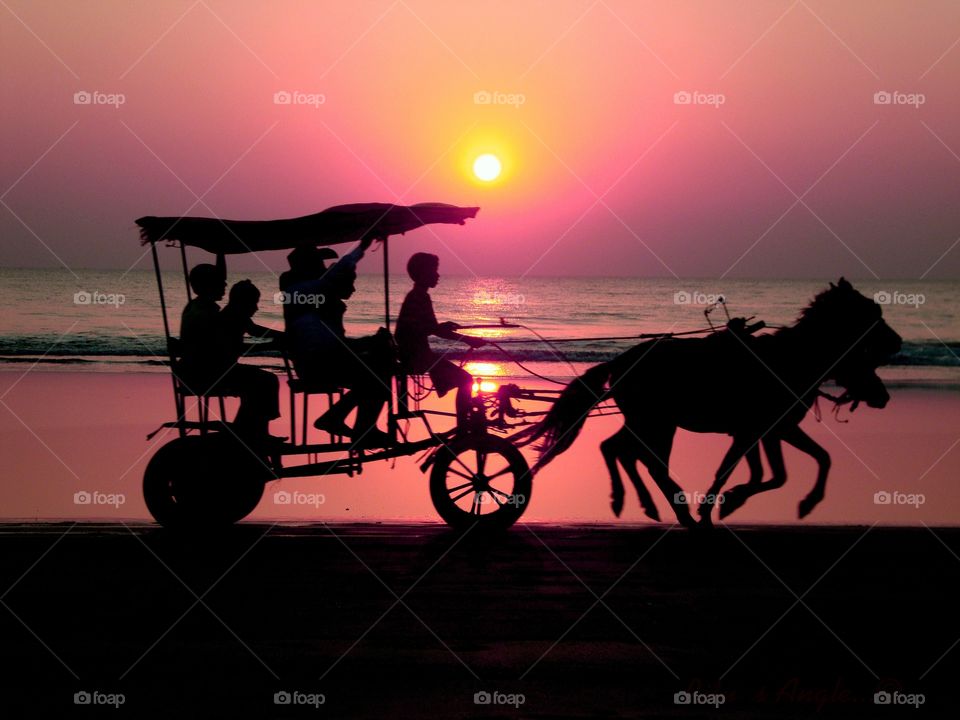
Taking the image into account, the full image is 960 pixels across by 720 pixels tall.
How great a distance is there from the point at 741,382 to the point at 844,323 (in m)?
0.88

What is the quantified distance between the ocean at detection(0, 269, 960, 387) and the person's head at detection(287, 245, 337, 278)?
5688mm

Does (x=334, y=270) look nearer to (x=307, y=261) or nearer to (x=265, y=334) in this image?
(x=307, y=261)

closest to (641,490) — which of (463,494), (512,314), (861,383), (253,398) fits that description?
(463,494)

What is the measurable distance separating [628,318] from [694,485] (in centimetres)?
3007

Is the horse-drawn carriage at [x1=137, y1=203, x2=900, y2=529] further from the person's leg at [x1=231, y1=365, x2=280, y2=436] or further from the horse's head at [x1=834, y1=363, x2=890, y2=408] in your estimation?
the person's leg at [x1=231, y1=365, x2=280, y2=436]

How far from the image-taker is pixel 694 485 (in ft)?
37.1

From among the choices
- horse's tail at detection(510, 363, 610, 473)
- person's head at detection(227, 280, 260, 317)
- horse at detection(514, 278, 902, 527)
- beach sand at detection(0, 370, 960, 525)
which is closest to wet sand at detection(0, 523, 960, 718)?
horse at detection(514, 278, 902, 527)

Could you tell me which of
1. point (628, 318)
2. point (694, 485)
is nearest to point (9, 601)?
point (694, 485)

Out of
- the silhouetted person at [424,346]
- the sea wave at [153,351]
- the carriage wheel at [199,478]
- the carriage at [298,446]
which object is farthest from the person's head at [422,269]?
the sea wave at [153,351]

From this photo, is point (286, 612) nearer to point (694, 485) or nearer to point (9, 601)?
point (9, 601)

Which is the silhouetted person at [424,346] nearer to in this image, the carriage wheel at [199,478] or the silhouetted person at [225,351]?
the silhouetted person at [225,351]

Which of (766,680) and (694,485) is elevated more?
(694,485)

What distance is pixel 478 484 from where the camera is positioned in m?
8.42

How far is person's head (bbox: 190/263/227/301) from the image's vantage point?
320 inches
